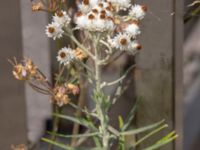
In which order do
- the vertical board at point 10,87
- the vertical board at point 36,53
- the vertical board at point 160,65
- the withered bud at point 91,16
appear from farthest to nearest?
the vertical board at point 36,53, the vertical board at point 10,87, the vertical board at point 160,65, the withered bud at point 91,16

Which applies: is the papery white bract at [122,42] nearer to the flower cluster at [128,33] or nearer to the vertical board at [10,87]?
the flower cluster at [128,33]

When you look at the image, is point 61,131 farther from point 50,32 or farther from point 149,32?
point 50,32

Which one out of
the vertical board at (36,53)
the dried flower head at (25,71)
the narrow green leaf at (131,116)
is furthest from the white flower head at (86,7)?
the vertical board at (36,53)

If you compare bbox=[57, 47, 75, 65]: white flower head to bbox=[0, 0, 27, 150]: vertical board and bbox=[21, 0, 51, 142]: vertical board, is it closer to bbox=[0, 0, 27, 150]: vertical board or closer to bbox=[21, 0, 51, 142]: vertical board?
bbox=[0, 0, 27, 150]: vertical board

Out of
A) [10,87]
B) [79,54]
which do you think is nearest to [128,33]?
[79,54]

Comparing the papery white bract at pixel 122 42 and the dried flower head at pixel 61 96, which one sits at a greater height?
the papery white bract at pixel 122 42

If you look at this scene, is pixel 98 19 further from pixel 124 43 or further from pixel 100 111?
pixel 100 111

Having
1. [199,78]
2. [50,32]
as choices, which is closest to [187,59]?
[199,78]
